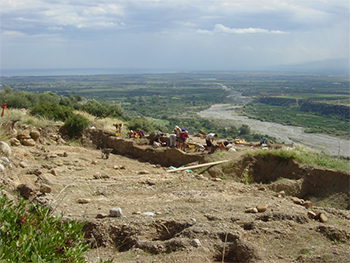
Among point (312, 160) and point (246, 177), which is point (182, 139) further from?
point (312, 160)

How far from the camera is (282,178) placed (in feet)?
32.5

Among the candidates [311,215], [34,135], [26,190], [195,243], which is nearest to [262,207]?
[311,215]

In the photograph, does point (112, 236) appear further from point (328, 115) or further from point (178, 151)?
point (328, 115)

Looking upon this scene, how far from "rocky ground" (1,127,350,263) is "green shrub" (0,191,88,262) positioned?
75 cm

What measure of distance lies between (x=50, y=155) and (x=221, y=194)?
19.3 ft

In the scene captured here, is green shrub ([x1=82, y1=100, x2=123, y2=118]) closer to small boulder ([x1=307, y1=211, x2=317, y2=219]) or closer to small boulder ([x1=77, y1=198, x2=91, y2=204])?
small boulder ([x1=77, y1=198, x2=91, y2=204])

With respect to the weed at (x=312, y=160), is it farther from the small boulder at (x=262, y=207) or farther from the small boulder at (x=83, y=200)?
the small boulder at (x=83, y=200)

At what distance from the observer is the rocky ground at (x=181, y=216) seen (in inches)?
187

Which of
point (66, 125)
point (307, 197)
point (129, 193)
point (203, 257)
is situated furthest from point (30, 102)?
point (203, 257)

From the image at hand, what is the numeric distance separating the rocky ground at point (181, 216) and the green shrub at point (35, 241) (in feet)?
2.47

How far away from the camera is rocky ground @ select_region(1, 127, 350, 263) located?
4.75m

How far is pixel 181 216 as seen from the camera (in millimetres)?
5758

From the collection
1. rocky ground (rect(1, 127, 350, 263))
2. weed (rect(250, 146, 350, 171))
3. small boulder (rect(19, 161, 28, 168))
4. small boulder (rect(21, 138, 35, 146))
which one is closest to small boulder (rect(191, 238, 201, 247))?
rocky ground (rect(1, 127, 350, 263))

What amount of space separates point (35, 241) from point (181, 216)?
2984 mm
